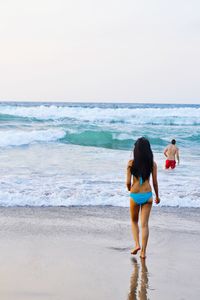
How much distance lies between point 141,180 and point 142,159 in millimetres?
293

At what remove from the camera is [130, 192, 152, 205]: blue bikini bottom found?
19.4ft

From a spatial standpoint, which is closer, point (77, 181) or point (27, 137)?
point (77, 181)

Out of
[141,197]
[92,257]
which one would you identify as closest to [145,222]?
[141,197]

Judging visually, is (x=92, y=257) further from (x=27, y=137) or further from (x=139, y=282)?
(x=27, y=137)

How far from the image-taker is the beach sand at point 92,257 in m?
4.49

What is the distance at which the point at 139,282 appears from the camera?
477 cm

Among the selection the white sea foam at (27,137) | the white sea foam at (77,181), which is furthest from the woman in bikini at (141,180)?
the white sea foam at (27,137)

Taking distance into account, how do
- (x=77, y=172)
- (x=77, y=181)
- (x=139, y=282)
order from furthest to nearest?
(x=77, y=172)
(x=77, y=181)
(x=139, y=282)

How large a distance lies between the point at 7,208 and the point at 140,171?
3.24 metres

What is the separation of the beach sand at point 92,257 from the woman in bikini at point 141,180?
277 millimetres

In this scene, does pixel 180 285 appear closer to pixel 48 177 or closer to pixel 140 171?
pixel 140 171

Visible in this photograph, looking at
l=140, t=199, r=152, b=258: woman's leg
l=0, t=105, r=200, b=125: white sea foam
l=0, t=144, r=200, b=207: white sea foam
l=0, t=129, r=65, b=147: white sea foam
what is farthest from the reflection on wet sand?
l=0, t=105, r=200, b=125: white sea foam

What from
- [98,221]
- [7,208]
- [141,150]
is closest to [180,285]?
[141,150]

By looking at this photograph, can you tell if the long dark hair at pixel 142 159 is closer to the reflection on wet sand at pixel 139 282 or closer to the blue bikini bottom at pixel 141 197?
the blue bikini bottom at pixel 141 197
